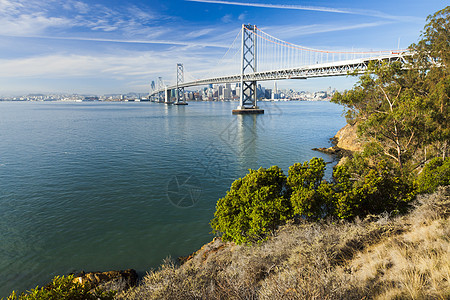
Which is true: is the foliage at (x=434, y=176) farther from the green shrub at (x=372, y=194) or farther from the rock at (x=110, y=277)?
the rock at (x=110, y=277)

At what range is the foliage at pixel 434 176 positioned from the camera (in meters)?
9.74

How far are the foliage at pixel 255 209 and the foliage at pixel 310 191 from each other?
0.52 meters

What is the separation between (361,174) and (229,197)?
6.88 meters

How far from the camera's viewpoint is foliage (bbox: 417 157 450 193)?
974 cm

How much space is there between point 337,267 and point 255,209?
13.9 ft

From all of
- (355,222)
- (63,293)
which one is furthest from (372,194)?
(63,293)

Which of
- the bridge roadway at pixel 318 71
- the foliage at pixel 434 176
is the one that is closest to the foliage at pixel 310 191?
the foliage at pixel 434 176

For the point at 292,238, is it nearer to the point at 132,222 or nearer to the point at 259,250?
the point at 259,250

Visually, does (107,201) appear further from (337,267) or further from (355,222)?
(337,267)

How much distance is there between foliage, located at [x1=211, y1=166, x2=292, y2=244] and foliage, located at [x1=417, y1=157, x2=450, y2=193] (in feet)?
18.3

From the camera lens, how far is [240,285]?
16.4ft

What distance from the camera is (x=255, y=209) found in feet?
32.3

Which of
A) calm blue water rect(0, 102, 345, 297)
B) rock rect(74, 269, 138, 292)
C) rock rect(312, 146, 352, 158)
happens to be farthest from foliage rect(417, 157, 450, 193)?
rock rect(312, 146, 352, 158)

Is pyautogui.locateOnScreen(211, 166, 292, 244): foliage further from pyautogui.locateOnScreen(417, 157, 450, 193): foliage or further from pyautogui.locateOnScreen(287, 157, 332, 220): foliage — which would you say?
pyautogui.locateOnScreen(417, 157, 450, 193): foliage
